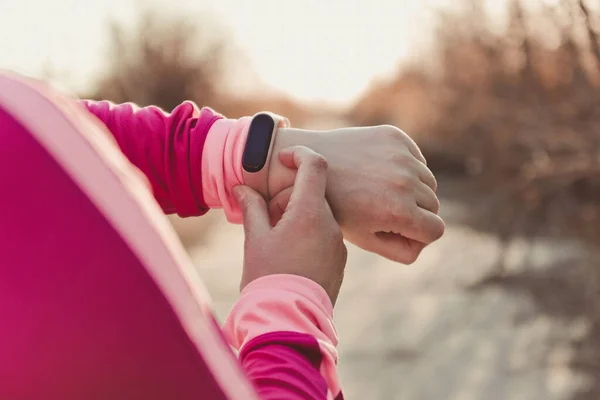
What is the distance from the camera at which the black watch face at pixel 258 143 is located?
564 mm

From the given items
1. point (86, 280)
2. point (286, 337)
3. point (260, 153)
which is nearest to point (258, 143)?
point (260, 153)

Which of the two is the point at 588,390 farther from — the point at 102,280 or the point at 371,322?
the point at 102,280

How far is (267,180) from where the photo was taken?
0.56 metres

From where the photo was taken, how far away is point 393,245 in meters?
0.58

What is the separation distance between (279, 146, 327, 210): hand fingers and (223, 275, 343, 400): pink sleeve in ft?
0.22

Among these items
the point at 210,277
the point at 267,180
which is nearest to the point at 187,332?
the point at 267,180

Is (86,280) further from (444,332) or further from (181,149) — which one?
(444,332)

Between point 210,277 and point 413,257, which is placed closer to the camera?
point 413,257

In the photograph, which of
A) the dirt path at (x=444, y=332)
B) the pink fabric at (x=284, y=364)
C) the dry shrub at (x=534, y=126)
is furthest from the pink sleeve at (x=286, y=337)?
the dirt path at (x=444, y=332)

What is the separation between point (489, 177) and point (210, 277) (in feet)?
5.43

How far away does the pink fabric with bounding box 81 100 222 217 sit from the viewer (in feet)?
1.86

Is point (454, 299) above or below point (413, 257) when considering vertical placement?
below

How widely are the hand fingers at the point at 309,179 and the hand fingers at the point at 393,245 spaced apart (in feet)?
0.32

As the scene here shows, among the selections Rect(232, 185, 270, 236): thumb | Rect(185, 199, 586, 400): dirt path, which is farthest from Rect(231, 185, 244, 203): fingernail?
Rect(185, 199, 586, 400): dirt path
